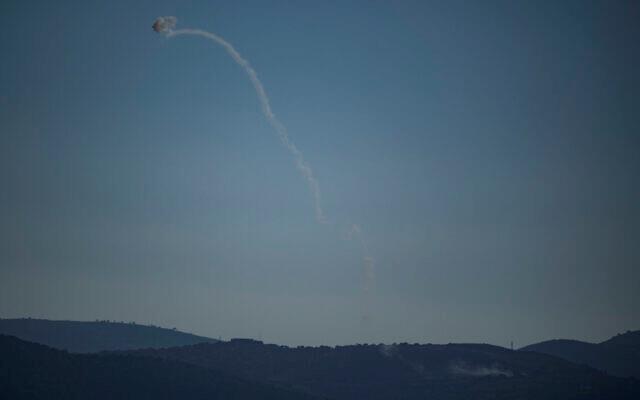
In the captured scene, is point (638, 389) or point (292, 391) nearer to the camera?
point (292, 391)

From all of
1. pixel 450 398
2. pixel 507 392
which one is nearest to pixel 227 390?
pixel 450 398

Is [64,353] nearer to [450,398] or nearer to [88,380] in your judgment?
[88,380]

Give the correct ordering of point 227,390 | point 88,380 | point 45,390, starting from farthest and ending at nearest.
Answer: point 227,390, point 88,380, point 45,390

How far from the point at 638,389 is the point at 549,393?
25.8m

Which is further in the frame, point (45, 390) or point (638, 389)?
point (638, 389)

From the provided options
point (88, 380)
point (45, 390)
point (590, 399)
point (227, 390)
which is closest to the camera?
point (45, 390)

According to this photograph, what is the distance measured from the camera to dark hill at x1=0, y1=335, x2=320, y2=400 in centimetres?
14850

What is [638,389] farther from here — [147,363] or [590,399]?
[147,363]

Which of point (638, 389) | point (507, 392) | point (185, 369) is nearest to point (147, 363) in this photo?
point (185, 369)

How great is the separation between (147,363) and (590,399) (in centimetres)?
11388

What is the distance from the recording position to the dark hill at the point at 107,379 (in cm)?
14850

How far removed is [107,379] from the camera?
161875mm

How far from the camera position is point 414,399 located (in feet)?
652

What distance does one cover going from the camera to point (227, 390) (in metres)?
170
